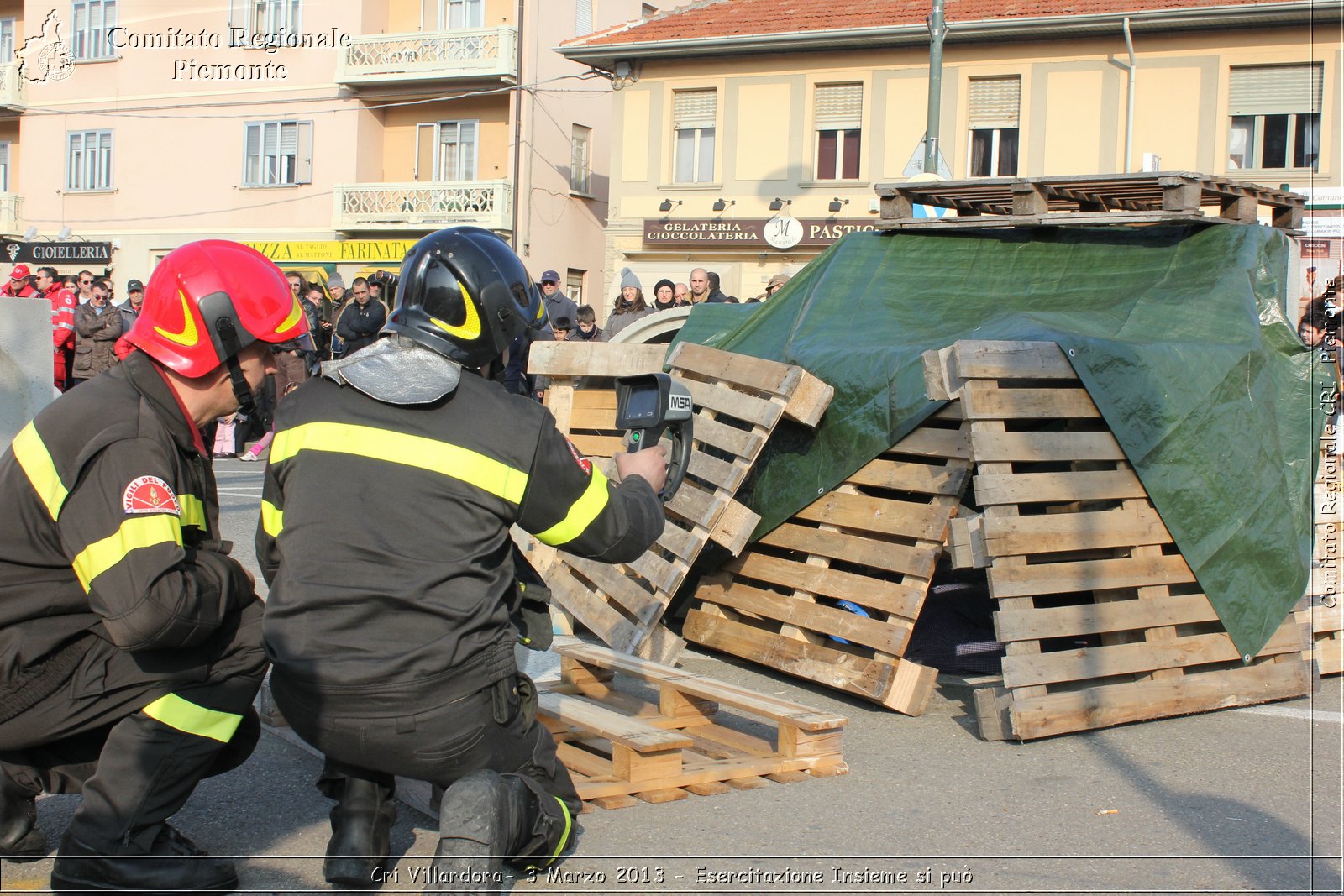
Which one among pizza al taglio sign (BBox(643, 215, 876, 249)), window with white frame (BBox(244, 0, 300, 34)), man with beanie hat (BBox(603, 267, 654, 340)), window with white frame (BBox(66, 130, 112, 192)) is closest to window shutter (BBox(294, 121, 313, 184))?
window with white frame (BBox(244, 0, 300, 34))

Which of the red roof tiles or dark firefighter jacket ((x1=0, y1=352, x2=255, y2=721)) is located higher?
the red roof tiles

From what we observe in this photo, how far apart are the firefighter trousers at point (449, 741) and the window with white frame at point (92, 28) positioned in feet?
111

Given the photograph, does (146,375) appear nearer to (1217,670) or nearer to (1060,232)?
(1217,670)

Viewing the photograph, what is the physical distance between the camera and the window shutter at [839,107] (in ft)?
79.5

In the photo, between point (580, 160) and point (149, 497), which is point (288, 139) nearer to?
point (580, 160)

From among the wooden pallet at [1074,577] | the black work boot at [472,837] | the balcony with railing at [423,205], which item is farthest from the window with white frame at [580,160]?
the black work boot at [472,837]

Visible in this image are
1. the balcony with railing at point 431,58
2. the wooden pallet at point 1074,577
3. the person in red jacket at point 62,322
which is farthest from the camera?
the balcony with railing at point 431,58

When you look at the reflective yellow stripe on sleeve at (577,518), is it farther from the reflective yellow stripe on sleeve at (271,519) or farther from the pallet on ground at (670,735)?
the pallet on ground at (670,735)

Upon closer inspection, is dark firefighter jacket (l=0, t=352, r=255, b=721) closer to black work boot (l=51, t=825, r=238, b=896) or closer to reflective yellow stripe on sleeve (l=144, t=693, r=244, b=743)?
reflective yellow stripe on sleeve (l=144, t=693, r=244, b=743)

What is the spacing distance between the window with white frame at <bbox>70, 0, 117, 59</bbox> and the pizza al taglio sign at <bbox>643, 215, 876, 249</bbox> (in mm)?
16486

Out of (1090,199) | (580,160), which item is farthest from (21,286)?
(580,160)

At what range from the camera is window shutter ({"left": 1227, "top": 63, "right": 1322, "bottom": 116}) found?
2138cm

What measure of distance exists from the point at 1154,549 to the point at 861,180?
19537 millimetres

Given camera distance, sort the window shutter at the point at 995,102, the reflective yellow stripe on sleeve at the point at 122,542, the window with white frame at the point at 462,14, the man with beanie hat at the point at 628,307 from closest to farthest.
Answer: the reflective yellow stripe on sleeve at the point at 122,542
the man with beanie hat at the point at 628,307
the window shutter at the point at 995,102
the window with white frame at the point at 462,14
